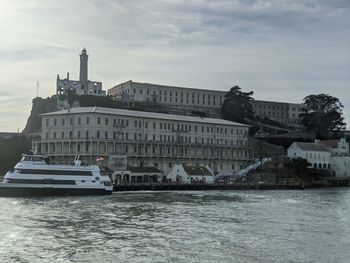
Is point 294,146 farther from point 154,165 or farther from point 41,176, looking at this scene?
point 41,176

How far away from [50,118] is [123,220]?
7602 cm

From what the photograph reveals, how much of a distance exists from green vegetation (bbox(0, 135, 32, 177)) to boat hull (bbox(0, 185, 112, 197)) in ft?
171

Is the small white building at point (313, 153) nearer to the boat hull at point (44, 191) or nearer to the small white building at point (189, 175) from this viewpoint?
the small white building at point (189, 175)

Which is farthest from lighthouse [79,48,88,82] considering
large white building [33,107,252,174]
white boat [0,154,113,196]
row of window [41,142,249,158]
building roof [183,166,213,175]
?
white boat [0,154,113,196]

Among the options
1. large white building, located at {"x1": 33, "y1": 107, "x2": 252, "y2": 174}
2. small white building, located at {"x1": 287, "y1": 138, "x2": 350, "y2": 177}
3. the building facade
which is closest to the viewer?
large white building, located at {"x1": 33, "y1": 107, "x2": 252, "y2": 174}

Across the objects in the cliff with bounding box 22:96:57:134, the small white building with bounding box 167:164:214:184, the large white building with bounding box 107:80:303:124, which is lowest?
the small white building with bounding box 167:164:214:184

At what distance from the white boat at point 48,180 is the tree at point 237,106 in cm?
9572

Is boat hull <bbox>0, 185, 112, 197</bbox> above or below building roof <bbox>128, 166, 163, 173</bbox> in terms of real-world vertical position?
below

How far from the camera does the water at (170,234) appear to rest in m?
29.2

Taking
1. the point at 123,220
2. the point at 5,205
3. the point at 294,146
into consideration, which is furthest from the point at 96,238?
the point at 294,146

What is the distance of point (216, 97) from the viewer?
7475 inches

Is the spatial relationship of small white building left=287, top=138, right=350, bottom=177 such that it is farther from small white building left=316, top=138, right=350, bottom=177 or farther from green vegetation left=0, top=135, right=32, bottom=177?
green vegetation left=0, top=135, right=32, bottom=177

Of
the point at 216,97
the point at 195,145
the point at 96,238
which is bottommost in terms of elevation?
the point at 96,238

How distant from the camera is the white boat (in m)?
71.5
